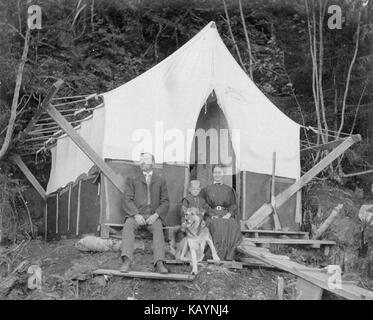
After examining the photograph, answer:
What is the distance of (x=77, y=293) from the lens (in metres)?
6.72

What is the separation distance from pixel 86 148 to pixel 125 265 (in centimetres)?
184

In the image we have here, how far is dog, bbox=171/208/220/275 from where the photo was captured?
7.23 meters

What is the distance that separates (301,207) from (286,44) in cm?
620

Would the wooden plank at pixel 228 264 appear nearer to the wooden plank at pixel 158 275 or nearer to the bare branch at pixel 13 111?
the wooden plank at pixel 158 275

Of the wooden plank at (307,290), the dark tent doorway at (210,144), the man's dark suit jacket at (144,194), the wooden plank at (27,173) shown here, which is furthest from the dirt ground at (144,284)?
the wooden plank at (27,173)

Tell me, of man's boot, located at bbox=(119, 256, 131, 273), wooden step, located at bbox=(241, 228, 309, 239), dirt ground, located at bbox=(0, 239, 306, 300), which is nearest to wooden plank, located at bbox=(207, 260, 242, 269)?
dirt ground, located at bbox=(0, 239, 306, 300)

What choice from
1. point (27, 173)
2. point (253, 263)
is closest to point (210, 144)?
point (253, 263)

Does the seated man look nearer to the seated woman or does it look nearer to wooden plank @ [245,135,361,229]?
the seated woman

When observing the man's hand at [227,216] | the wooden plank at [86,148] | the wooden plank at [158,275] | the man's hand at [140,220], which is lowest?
the wooden plank at [158,275]

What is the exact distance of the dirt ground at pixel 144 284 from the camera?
21.4ft

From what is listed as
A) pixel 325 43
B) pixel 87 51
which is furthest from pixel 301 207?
pixel 87 51

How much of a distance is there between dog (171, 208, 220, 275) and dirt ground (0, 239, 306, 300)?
207mm

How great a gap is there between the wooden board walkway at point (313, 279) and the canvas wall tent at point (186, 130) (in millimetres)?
1943

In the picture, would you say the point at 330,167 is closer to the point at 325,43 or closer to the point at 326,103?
the point at 326,103
